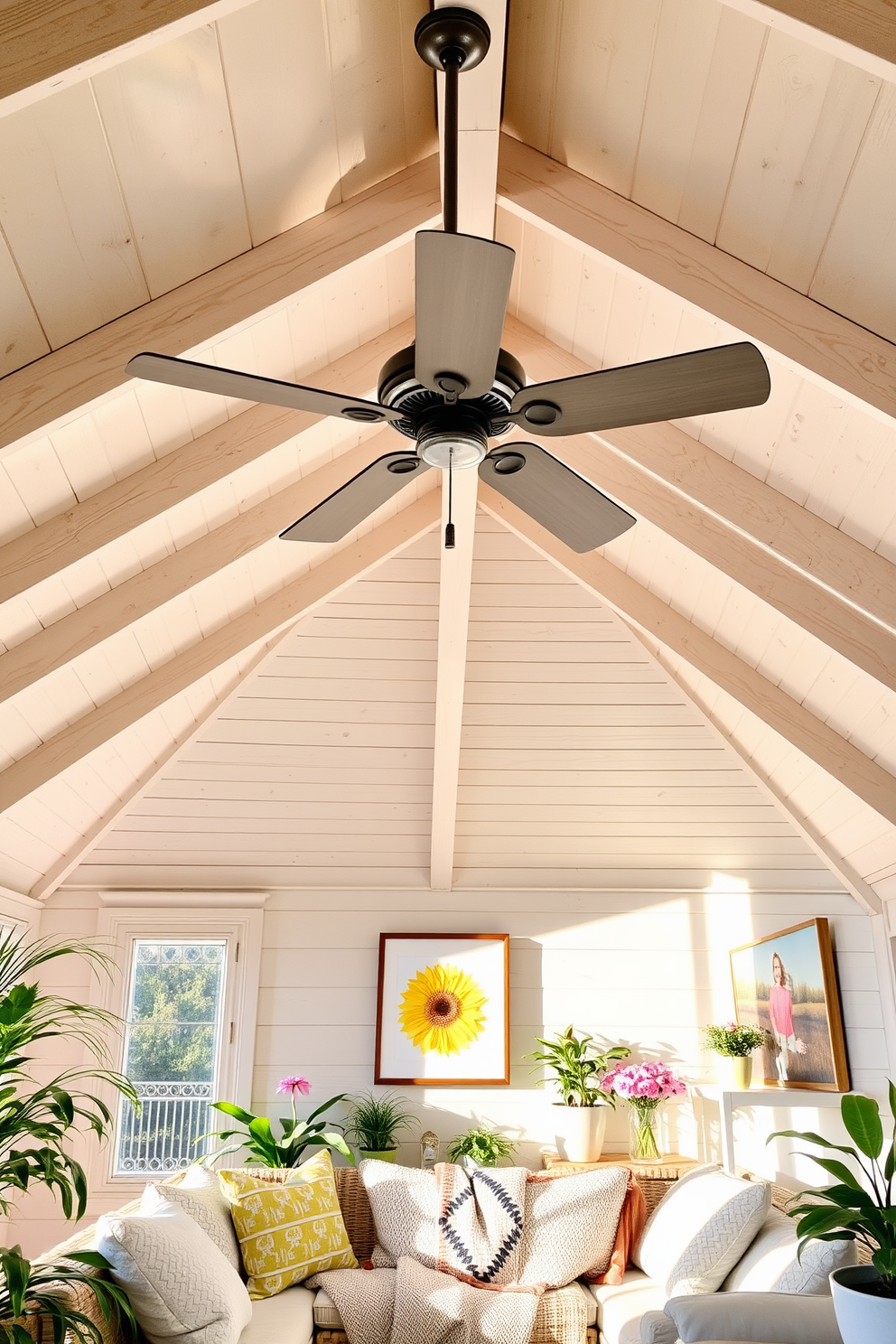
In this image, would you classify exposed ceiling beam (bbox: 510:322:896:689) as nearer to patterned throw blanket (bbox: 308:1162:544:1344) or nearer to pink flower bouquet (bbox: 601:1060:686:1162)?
patterned throw blanket (bbox: 308:1162:544:1344)

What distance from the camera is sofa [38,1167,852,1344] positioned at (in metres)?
2.38

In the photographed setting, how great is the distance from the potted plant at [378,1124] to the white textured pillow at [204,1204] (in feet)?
3.78

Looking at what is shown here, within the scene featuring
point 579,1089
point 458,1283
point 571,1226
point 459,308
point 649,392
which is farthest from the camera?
point 579,1089

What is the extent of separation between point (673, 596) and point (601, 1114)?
7.90 ft

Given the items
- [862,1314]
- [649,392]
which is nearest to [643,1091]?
[862,1314]

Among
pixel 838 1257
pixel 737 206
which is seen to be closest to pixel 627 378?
pixel 737 206

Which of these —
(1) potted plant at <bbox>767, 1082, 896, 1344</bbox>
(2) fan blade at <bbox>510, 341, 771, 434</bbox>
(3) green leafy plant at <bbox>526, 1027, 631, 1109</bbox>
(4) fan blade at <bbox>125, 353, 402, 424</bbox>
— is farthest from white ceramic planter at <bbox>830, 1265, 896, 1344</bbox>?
(3) green leafy plant at <bbox>526, 1027, 631, 1109</bbox>

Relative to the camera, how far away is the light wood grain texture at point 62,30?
1.54 meters

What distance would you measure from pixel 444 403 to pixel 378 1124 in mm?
3794

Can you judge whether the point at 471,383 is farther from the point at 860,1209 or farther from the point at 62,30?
the point at 860,1209

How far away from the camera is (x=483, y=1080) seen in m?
4.89

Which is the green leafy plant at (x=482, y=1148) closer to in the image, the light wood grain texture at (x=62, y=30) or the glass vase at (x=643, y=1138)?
the glass vase at (x=643, y=1138)

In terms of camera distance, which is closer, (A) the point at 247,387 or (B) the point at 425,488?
(A) the point at 247,387

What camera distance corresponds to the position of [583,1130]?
180 inches
